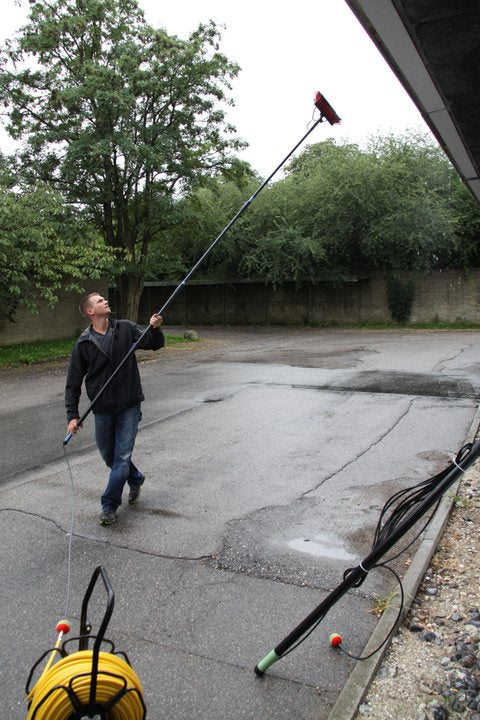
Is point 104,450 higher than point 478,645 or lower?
higher

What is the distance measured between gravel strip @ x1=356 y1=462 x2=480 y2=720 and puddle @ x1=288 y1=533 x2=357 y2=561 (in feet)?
2.07

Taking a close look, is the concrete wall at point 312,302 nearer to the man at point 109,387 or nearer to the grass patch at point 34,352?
the grass patch at point 34,352

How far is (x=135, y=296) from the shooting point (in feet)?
67.5

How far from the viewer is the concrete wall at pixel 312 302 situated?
83.2 ft

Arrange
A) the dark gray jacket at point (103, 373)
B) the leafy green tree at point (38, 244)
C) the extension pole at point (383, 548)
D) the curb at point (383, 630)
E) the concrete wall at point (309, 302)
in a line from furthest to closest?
the concrete wall at point (309, 302), the leafy green tree at point (38, 244), the dark gray jacket at point (103, 373), the curb at point (383, 630), the extension pole at point (383, 548)

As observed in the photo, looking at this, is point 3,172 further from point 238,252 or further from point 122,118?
Result: point 238,252

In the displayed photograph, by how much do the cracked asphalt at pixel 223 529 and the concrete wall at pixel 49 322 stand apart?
23.6ft

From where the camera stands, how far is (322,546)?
434 centimetres

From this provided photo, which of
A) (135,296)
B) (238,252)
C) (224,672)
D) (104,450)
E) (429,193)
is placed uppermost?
(429,193)

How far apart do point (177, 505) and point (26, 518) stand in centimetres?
132

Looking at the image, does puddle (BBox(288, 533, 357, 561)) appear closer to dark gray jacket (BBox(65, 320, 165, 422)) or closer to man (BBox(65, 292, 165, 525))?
man (BBox(65, 292, 165, 525))

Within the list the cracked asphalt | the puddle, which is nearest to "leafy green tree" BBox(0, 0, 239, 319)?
the cracked asphalt

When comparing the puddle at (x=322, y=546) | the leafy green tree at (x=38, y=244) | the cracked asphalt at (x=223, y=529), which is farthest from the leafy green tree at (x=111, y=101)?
the puddle at (x=322, y=546)

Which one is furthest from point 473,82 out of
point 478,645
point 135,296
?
point 135,296
